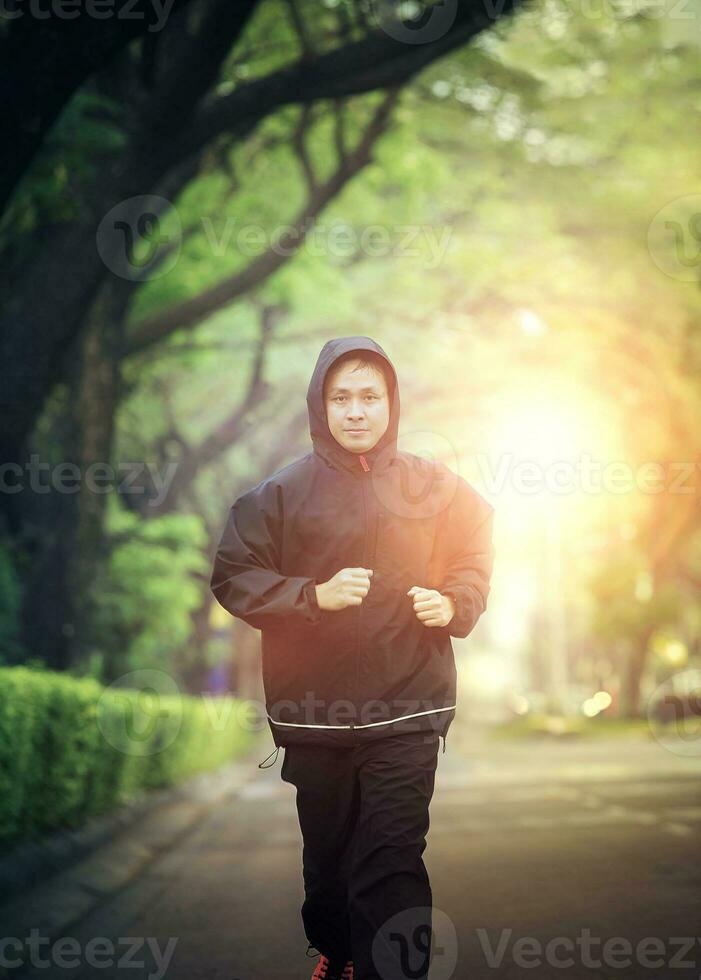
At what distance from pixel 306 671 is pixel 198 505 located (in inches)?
1029

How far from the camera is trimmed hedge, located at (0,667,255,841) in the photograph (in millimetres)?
8375

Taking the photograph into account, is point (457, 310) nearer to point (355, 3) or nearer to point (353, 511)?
point (355, 3)

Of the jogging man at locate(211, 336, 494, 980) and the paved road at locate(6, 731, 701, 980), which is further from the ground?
the jogging man at locate(211, 336, 494, 980)

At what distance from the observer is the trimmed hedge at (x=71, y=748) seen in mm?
8375

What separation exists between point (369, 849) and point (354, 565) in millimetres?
899

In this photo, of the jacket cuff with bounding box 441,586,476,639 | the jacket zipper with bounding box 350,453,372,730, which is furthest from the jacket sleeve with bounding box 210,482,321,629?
the jacket cuff with bounding box 441,586,476,639

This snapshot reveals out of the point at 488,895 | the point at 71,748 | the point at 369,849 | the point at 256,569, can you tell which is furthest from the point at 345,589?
the point at 71,748

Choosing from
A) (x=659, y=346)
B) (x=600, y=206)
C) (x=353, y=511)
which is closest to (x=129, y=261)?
(x=353, y=511)

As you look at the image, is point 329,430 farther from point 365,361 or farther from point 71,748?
point 71,748

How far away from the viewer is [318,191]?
1689 cm

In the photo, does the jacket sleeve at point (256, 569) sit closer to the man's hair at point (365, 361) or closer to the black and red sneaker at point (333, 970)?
the man's hair at point (365, 361)

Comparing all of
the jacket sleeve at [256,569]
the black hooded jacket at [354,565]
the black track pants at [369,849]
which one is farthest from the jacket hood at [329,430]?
the black track pants at [369,849]

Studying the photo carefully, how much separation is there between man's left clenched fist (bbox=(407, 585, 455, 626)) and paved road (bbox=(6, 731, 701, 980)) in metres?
1.94

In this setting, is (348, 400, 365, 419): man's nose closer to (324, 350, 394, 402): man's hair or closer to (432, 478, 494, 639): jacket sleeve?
(324, 350, 394, 402): man's hair
